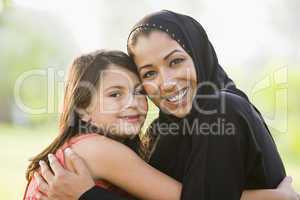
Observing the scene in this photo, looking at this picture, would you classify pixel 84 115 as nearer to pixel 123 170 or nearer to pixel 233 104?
pixel 123 170

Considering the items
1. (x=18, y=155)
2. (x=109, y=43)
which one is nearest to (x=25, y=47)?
(x=109, y=43)

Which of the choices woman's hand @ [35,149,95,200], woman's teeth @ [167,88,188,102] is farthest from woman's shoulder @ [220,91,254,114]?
woman's hand @ [35,149,95,200]

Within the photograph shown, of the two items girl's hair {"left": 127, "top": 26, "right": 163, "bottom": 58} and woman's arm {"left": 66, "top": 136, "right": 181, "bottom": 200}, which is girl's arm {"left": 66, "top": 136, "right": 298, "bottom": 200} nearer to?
woman's arm {"left": 66, "top": 136, "right": 181, "bottom": 200}

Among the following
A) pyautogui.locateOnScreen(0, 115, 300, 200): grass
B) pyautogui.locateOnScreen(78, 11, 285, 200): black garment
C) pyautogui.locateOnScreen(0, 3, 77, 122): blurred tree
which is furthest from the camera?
pyautogui.locateOnScreen(0, 3, 77, 122): blurred tree

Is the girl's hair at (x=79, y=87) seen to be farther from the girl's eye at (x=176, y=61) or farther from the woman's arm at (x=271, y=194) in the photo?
the woman's arm at (x=271, y=194)

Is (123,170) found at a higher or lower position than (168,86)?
lower

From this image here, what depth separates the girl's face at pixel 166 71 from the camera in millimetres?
1775

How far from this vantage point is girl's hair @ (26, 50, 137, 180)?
185 cm

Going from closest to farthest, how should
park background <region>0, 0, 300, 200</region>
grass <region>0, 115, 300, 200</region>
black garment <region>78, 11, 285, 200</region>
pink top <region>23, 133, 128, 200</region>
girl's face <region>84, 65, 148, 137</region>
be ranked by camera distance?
black garment <region>78, 11, 285, 200</region> → pink top <region>23, 133, 128, 200</region> → girl's face <region>84, 65, 148, 137</region> → grass <region>0, 115, 300, 200</region> → park background <region>0, 0, 300, 200</region>

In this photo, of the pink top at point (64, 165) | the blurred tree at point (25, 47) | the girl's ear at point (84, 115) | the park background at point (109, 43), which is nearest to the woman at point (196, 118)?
the pink top at point (64, 165)

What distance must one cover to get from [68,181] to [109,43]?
504 cm

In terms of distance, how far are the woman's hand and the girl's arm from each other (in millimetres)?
30

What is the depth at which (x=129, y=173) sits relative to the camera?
5.53 ft

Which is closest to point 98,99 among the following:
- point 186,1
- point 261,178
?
point 261,178
